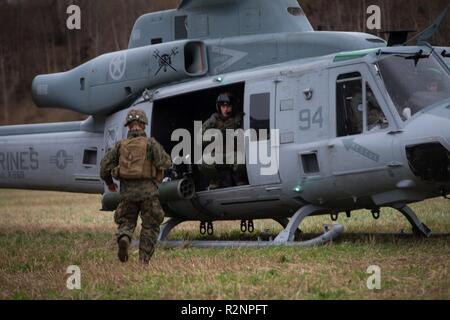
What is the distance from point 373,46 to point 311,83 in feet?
4.29

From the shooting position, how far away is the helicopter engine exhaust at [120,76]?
1187 cm

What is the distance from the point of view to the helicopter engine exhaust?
11867 mm

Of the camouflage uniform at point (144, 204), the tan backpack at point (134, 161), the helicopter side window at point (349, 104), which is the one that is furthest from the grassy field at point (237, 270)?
the helicopter side window at point (349, 104)

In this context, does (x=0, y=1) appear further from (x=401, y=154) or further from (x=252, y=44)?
(x=401, y=154)

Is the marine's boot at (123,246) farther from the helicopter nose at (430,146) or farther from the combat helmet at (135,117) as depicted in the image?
the helicopter nose at (430,146)

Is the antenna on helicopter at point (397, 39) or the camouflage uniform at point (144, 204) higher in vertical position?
the antenna on helicopter at point (397, 39)

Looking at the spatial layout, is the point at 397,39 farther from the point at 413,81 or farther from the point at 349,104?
the point at 349,104

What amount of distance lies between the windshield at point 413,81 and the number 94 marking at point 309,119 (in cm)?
86

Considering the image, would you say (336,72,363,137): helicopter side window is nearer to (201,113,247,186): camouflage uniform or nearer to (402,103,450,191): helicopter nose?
(402,103,450,191): helicopter nose

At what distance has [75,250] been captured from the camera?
10.9m

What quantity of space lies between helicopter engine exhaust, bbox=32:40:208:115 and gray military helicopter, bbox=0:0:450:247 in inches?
0.7

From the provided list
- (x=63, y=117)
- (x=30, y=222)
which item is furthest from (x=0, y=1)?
(x=30, y=222)

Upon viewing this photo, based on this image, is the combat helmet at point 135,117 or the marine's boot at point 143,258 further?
the combat helmet at point 135,117
